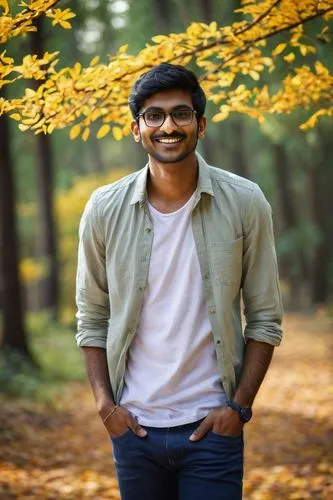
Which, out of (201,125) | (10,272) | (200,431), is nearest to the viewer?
(200,431)

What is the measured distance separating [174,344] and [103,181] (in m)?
18.3

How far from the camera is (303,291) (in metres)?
23.9

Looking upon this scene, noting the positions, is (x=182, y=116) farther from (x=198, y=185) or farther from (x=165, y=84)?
(x=198, y=185)

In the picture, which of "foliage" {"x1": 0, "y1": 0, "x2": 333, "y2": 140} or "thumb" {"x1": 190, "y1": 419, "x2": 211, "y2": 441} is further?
"foliage" {"x1": 0, "y1": 0, "x2": 333, "y2": 140}

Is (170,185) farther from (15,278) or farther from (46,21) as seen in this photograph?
(46,21)

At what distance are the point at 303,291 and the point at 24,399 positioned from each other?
15.6 meters

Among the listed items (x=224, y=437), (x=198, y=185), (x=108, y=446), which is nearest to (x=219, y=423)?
(x=224, y=437)

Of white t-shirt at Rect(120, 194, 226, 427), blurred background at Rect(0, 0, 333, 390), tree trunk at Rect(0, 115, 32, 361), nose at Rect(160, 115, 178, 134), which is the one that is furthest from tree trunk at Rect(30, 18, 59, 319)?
white t-shirt at Rect(120, 194, 226, 427)

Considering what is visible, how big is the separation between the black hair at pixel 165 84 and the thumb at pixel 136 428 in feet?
4.58

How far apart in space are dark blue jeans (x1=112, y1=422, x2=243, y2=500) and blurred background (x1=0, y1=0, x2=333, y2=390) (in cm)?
724

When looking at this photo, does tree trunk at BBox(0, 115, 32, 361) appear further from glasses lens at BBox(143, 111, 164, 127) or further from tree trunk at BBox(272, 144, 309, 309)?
tree trunk at BBox(272, 144, 309, 309)

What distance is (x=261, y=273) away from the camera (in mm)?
3113

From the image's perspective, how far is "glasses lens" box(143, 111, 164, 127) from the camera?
3.12 meters

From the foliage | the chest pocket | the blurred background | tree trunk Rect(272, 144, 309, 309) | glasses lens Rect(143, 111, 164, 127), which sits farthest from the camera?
tree trunk Rect(272, 144, 309, 309)
